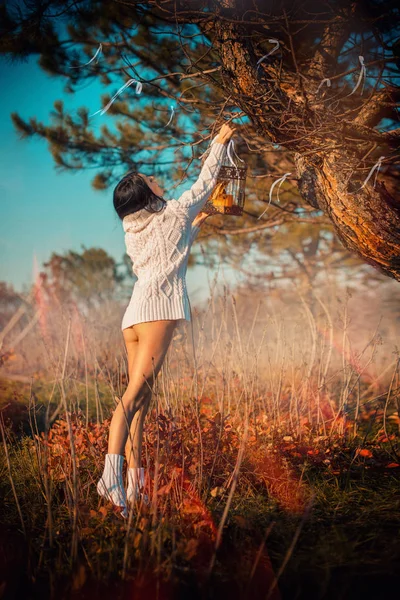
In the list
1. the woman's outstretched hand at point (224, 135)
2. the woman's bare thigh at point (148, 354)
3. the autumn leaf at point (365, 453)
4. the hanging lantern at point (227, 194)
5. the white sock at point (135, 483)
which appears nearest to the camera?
the white sock at point (135, 483)

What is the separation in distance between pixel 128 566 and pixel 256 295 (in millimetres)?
7615

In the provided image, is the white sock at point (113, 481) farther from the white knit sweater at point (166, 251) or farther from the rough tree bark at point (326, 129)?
the rough tree bark at point (326, 129)

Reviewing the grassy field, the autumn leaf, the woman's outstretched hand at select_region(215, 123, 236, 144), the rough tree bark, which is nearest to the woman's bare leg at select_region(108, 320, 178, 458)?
the grassy field

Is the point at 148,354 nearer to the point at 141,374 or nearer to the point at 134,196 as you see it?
the point at 141,374

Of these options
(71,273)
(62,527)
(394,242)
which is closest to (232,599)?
(62,527)

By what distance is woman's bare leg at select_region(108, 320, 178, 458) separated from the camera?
1.80 meters

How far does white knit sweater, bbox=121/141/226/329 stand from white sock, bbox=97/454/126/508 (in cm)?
56

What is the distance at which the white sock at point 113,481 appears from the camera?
1.75m

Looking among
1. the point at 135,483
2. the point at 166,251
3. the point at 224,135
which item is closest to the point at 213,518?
the point at 135,483

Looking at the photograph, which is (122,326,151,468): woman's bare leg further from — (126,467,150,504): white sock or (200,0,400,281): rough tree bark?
(200,0,400,281): rough tree bark

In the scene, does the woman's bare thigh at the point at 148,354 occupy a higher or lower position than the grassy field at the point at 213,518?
higher

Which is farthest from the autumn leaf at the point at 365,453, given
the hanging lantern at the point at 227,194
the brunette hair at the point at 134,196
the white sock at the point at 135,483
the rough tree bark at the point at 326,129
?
the brunette hair at the point at 134,196

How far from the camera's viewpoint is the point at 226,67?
81.9 inches

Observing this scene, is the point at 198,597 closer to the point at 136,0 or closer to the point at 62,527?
the point at 62,527
